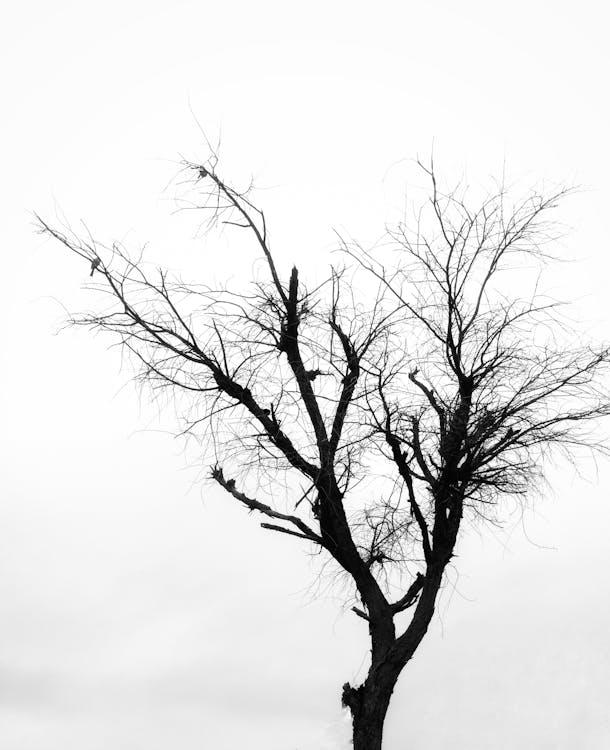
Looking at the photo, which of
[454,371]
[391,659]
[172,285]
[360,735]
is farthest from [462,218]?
[360,735]

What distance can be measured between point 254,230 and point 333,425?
2.66 m

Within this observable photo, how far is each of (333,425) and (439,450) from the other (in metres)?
1.34

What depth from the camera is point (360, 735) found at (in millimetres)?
10945

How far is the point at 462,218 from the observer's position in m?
12.0

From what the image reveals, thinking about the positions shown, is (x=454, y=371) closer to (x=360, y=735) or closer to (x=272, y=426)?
(x=272, y=426)

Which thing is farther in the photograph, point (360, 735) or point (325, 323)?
point (325, 323)

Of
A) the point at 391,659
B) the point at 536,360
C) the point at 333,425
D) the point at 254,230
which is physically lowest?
the point at 391,659

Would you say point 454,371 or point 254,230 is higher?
point 254,230

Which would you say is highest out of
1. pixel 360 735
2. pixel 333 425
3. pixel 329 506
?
pixel 333 425

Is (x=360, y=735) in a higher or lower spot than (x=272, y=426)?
lower

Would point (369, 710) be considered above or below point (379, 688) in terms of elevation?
below

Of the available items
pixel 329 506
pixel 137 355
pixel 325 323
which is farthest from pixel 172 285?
pixel 329 506

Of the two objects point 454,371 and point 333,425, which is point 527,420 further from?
point 333,425

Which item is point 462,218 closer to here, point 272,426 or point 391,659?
point 272,426
